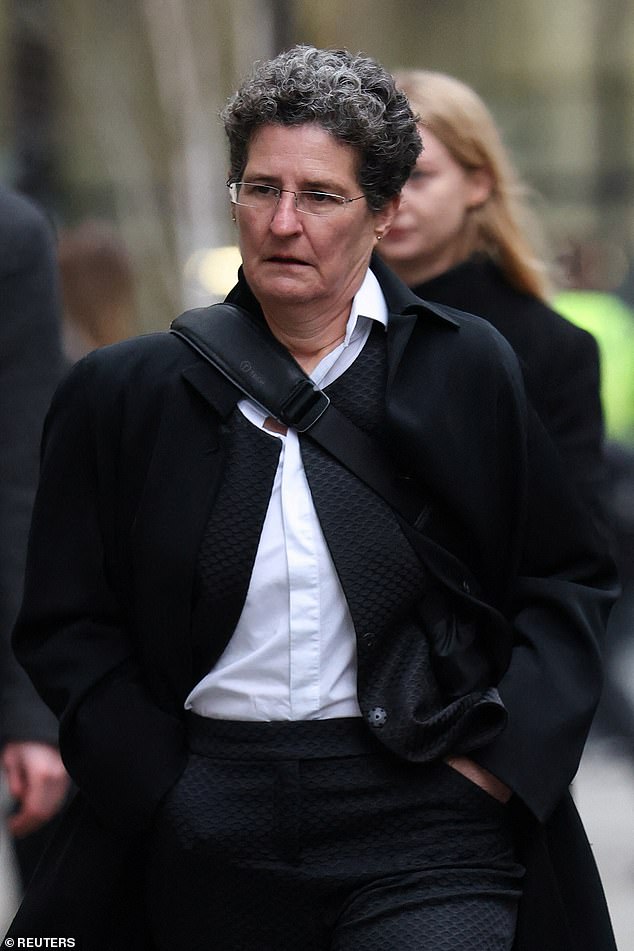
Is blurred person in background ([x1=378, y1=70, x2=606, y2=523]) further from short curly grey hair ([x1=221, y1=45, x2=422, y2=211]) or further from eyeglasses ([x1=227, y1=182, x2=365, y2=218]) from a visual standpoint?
eyeglasses ([x1=227, y1=182, x2=365, y2=218])

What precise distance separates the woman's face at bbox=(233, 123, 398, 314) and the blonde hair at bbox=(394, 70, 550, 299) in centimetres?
127

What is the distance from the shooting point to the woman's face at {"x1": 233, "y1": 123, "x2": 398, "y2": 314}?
9.06ft

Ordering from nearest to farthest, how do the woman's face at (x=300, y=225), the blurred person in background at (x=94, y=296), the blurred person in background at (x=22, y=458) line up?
the woman's face at (x=300, y=225)
the blurred person in background at (x=22, y=458)
the blurred person in background at (x=94, y=296)

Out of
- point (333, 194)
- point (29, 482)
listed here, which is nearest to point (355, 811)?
point (333, 194)

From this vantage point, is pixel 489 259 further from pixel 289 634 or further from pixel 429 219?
pixel 289 634

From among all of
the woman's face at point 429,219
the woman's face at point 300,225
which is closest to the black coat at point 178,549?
the woman's face at point 300,225

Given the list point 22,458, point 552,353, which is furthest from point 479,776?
point 552,353

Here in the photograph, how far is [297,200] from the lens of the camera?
2.76m

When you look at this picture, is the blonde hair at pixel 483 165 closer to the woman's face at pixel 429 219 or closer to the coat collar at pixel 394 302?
the woman's face at pixel 429 219

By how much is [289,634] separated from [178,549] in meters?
0.21

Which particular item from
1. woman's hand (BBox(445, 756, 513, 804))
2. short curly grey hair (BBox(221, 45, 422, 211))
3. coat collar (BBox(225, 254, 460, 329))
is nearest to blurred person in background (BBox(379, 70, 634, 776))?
coat collar (BBox(225, 254, 460, 329))

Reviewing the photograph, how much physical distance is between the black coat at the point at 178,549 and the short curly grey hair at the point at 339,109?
22cm

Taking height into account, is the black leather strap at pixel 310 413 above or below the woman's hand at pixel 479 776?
above

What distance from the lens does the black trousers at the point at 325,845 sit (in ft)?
9.07
